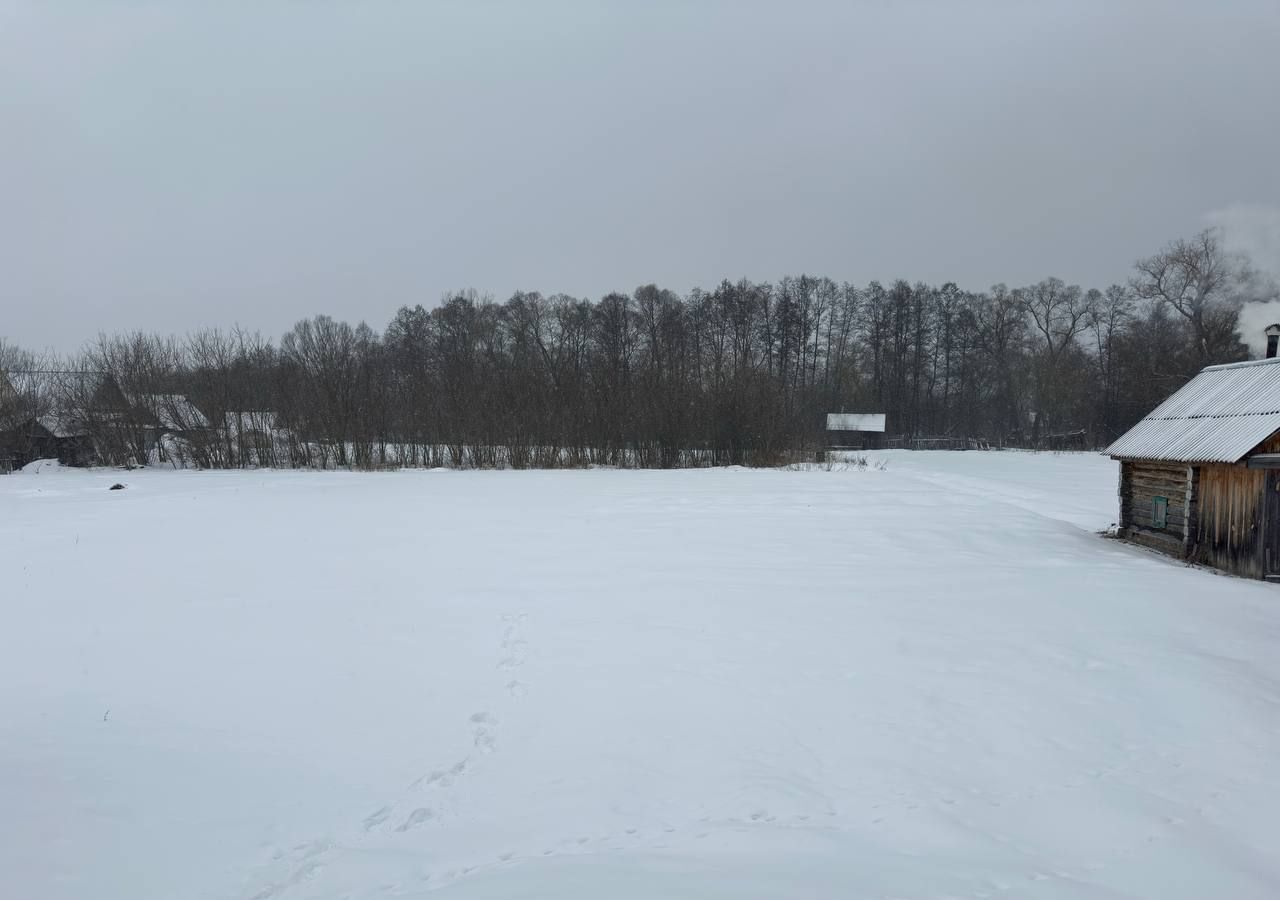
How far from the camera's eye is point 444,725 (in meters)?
4.66

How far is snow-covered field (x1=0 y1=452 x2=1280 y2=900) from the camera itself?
320cm

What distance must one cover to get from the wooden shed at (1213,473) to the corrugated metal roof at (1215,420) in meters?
0.02

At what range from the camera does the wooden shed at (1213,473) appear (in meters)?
9.88

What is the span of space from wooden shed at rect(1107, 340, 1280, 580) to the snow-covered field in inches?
47.9

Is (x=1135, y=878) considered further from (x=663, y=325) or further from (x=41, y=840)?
(x=663, y=325)

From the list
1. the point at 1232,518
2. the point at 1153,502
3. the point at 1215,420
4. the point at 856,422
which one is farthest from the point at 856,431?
the point at 1232,518

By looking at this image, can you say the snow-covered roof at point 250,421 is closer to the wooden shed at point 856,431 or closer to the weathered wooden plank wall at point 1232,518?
the weathered wooden plank wall at point 1232,518

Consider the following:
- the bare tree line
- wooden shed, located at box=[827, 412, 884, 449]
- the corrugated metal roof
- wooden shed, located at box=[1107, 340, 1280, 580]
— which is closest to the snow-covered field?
wooden shed, located at box=[1107, 340, 1280, 580]

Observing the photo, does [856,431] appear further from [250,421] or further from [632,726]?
[632,726]

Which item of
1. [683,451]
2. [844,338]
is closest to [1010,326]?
[844,338]

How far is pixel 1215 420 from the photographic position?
1111 cm

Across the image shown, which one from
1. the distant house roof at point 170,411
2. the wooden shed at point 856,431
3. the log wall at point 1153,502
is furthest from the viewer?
the wooden shed at point 856,431

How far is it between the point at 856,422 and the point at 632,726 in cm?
5279

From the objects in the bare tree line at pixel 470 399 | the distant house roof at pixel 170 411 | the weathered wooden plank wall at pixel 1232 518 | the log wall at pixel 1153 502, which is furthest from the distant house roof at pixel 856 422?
the weathered wooden plank wall at pixel 1232 518
